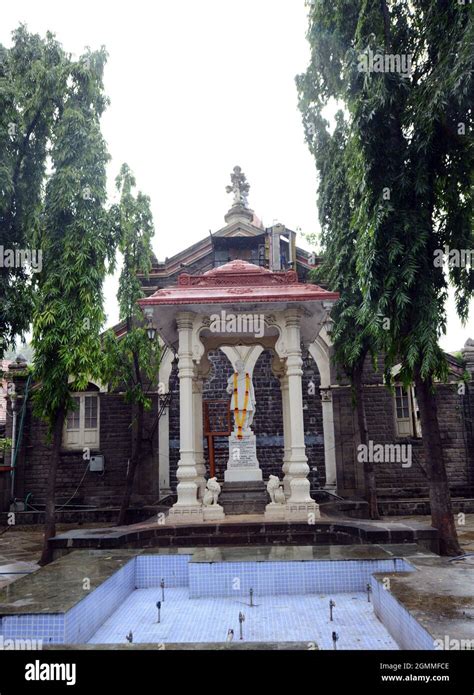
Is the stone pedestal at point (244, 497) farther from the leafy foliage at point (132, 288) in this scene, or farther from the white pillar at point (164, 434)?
the white pillar at point (164, 434)

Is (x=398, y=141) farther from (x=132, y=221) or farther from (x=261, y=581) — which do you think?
(x=261, y=581)

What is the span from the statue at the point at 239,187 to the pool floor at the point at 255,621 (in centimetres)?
1737

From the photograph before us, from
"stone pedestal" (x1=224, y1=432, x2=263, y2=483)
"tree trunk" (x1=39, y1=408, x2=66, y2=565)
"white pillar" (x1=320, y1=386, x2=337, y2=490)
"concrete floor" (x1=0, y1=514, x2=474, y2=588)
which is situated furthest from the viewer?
"white pillar" (x1=320, y1=386, x2=337, y2=490)

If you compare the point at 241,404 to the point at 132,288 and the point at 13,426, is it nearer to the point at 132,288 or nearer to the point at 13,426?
the point at 132,288

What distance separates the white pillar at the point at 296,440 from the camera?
33.3 feet

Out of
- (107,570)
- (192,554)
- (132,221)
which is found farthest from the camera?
(132,221)

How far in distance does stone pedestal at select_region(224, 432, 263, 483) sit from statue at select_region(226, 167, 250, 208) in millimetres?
11417

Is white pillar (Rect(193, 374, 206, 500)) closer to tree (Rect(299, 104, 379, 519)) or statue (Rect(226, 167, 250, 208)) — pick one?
tree (Rect(299, 104, 379, 519))

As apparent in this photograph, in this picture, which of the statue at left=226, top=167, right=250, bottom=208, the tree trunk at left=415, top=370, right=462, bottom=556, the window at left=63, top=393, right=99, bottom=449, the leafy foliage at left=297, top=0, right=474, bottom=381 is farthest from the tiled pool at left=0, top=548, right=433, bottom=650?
the statue at left=226, top=167, right=250, bottom=208

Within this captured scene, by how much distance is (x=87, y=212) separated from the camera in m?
10.3

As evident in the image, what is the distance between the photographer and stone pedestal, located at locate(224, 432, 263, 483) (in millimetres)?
12906

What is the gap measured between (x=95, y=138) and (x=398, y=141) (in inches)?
211
